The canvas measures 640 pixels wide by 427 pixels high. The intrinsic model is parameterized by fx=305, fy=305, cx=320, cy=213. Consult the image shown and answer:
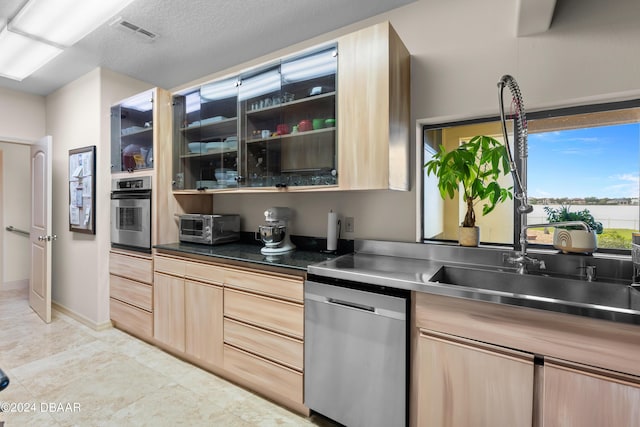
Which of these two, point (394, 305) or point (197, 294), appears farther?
point (197, 294)

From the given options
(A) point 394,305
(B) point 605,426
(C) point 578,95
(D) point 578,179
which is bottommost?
(B) point 605,426

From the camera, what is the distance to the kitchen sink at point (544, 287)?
134 cm

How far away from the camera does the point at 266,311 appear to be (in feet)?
6.19

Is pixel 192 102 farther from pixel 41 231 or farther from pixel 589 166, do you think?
pixel 589 166

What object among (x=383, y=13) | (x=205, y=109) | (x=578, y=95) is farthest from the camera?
(x=205, y=109)

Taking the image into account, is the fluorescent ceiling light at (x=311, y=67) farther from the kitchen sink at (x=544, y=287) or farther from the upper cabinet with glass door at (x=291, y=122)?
the kitchen sink at (x=544, y=287)

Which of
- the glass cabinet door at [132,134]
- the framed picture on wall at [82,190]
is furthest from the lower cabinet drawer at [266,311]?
the framed picture on wall at [82,190]

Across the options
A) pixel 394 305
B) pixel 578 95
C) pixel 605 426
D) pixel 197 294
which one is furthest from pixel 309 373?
pixel 578 95

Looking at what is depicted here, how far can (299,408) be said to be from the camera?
1822mm

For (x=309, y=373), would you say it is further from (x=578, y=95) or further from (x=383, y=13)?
(x=383, y=13)

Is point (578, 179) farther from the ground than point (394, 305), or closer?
farther from the ground

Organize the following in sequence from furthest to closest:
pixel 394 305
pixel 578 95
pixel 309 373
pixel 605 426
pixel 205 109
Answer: pixel 205 109
pixel 309 373
pixel 578 95
pixel 394 305
pixel 605 426

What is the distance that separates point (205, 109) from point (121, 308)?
6.75 feet

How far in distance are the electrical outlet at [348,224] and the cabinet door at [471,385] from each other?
1018 mm
